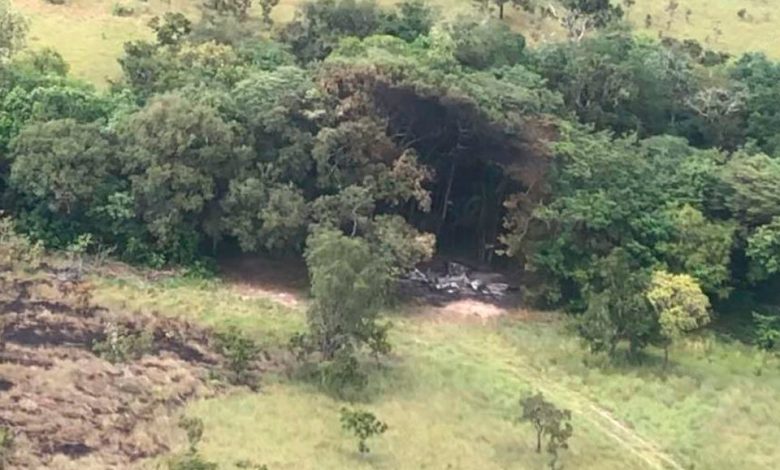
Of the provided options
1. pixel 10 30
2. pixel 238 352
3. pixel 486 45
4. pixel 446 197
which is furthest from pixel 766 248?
pixel 10 30

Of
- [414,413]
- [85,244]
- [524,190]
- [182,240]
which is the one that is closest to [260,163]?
[182,240]

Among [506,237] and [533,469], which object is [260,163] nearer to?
[506,237]

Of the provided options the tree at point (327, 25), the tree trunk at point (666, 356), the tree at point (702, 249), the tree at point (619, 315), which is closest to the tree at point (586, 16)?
the tree at point (327, 25)

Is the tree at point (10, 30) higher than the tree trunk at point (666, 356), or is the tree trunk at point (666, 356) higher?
the tree at point (10, 30)

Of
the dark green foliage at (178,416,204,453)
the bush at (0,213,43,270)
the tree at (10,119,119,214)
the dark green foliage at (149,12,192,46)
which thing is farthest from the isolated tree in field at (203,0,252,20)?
the dark green foliage at (178,416,204,453)

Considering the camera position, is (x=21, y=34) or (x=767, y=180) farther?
(x=21, y=34)

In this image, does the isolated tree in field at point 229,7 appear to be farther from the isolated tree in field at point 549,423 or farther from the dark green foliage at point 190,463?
the dark green foliage at point 190,463
